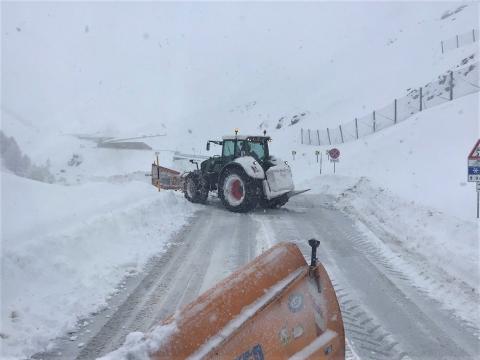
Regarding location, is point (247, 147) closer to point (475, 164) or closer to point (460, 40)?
point (475, 164)

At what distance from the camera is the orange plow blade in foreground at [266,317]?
2479 millimetres

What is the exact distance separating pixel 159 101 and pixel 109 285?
4500 cm

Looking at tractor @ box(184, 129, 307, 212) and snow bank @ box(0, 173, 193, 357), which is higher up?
tractor @ box(184, 129, 307, 212)

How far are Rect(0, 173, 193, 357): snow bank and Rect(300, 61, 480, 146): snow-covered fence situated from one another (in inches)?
673

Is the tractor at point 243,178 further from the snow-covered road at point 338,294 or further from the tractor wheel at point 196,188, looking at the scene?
the snow-covered road at point 338,294

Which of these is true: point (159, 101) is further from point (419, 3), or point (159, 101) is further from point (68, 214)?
point (68, 214)

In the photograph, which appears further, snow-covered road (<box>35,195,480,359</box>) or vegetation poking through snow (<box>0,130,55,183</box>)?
vegetation poking through snow (<box>0,130,55,183</box>)

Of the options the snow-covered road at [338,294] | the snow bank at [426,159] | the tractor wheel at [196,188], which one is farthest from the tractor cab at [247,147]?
the snow bank at [426,159]

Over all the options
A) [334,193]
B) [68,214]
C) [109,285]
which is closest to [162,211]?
[68,214]

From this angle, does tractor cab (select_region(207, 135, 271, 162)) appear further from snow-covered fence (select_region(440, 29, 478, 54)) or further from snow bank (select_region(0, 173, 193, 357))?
snow-covered fence (select_region(440, 29, 478, 54))

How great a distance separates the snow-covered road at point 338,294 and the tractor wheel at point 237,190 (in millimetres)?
1527

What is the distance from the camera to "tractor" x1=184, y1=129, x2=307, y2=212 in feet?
35.8

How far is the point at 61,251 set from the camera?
5750mm

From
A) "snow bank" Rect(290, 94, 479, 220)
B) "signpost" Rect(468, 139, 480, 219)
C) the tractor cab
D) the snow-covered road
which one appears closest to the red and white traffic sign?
"signpost" Rect(468, 139, 480, 219)
